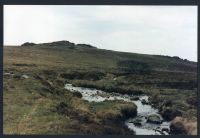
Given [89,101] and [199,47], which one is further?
[89,101]

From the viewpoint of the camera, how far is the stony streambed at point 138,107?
13.2 meters

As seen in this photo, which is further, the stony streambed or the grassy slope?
the stony streambed

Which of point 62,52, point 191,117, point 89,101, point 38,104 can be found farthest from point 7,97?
point 191,117

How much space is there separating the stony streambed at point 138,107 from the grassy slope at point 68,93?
0.70 feet

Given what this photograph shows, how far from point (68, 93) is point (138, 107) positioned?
85.3 inches

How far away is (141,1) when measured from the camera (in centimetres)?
1166

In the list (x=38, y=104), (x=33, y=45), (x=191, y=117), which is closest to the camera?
(x=191, y=117)

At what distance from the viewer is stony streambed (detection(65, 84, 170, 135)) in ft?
43.4

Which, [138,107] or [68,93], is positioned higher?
[68,93]

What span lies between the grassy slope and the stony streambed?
0.21 metres

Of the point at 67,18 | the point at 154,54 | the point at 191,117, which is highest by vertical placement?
the point at 67,18

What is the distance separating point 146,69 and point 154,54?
80 cm

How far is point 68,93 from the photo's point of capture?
13.7 metres

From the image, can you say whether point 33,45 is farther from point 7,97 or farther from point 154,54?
point 154,54
